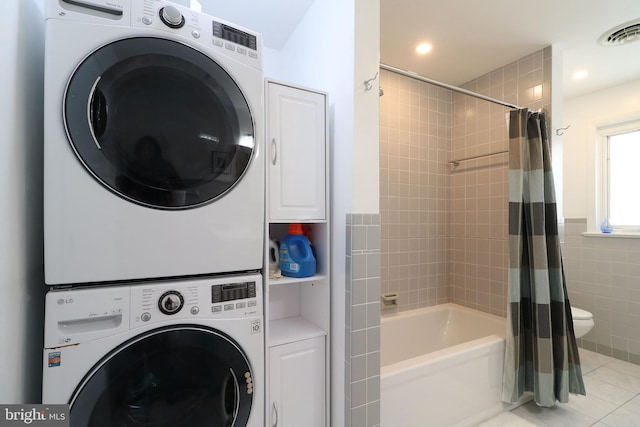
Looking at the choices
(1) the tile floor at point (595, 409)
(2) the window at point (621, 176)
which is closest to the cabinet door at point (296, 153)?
(1) the tile floor at point (595, 409)

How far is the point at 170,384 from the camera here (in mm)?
875

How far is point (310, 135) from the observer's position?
1.29m

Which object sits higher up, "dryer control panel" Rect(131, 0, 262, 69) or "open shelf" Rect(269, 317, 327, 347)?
"dryer control panel" Rect(131, 0, 262, 69)

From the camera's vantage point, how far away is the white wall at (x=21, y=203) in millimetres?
709

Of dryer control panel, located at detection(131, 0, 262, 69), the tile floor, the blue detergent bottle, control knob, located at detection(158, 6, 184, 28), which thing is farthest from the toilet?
control knob, located at detection(158, 6, 184, 28)

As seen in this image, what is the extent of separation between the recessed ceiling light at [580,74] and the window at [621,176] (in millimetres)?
635

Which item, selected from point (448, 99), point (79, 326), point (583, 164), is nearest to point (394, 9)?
point (448, 99)

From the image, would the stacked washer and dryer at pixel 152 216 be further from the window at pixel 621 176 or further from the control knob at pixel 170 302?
the window at pixel 621 176

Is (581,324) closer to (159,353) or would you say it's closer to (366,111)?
(366,111)

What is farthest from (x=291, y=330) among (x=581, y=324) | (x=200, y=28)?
(x=581, y=324)

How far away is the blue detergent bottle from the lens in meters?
1.30

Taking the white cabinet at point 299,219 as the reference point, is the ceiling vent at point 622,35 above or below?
above

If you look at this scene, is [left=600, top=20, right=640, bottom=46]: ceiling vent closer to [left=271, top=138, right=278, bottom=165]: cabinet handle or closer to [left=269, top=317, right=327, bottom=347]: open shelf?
[left=271, top=138, right=278, bottom=165]: cabinet handle

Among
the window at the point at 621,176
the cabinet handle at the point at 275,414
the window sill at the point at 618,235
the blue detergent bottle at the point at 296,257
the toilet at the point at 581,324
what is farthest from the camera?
the window at the point at 621,176
